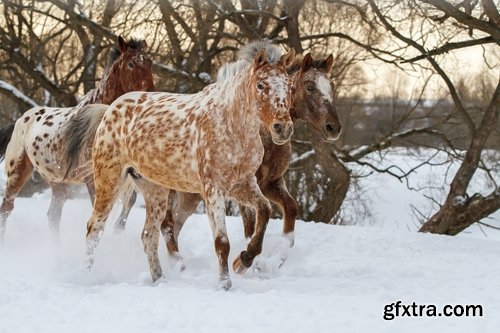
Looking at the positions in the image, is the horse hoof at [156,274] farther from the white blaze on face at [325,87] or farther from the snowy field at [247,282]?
the white blaze on face at [325,87]

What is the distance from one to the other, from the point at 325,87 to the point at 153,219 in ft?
7.05

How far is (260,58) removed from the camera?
5.71 m

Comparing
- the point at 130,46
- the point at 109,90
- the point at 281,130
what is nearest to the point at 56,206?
the point at 109,90

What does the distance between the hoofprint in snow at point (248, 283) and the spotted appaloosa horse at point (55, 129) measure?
30.3 inches

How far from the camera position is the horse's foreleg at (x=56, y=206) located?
895cm

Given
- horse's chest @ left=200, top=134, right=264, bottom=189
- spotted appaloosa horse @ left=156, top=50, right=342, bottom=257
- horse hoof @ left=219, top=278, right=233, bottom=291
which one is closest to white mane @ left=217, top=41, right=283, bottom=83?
horse's chest @ left=200, top=134, right=264, bottom=189

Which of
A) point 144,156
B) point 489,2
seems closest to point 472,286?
point 144,156

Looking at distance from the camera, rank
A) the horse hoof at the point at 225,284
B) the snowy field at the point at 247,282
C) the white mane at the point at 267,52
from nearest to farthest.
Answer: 1. the snowy field at the point at 247,282
2. the horse hoof at the point at 225,284
3. the white mane at the point at 267,52

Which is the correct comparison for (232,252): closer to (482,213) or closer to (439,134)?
(482,213)

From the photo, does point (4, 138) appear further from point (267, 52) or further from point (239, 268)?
point (267, 52)

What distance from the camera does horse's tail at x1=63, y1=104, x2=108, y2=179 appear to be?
23.1 feet

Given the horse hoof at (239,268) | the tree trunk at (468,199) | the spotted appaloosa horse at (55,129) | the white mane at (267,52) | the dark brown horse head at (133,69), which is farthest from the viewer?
Result: the tree trunk at (468,199)

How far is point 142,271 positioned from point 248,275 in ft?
3.39

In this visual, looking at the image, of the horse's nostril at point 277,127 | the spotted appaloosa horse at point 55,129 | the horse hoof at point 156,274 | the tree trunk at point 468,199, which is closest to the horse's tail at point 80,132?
the spotted appaloosa horse at point 55,129
